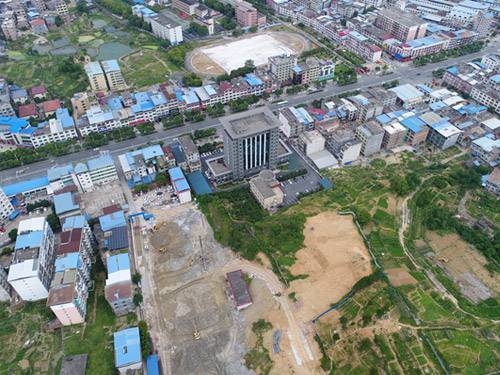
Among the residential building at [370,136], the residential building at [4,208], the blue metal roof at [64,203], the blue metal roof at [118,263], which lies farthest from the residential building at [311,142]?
the residential building at [4,208]

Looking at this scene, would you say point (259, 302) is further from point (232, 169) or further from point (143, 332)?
point (232, 169)

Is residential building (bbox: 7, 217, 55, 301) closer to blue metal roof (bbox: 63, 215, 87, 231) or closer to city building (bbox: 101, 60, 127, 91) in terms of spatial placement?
blue metal roof (bbox: 63, 215, 87, 231)

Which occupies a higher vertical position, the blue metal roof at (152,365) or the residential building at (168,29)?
the residential building at (168,29)

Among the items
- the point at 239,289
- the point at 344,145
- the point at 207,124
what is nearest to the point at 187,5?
the point at 207,124

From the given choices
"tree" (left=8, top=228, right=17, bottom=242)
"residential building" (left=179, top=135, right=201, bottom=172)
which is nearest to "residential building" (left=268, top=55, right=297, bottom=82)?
"residential building" (left=179, top=135, right=201, bottom=172)

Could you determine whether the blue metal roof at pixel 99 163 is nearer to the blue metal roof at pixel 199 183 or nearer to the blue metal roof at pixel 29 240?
the blue metal roof at pixel 199 183

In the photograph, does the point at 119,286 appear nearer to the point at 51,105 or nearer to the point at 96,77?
the point at 51,105
